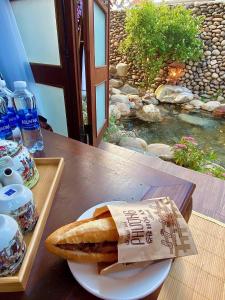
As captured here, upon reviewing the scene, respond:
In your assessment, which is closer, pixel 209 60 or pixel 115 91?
pixel 209 60

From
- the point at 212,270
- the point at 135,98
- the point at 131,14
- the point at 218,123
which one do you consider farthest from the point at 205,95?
the point at 212,270

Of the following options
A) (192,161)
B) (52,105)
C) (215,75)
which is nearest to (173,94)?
(215,75)

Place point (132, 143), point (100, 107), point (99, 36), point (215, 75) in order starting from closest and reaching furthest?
point (99, 36) < point (100, 107) < point (132, 143) < point (215, 75)

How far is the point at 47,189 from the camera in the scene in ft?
2.32

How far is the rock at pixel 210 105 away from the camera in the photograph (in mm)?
4421

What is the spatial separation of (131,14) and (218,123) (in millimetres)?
3129

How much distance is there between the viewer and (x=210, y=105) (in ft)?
14.6

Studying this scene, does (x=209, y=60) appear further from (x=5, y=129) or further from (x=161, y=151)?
(x=5, y=129)

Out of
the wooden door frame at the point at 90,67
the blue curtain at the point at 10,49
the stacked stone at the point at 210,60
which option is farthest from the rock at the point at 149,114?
the blue curtain at the point at 10,49

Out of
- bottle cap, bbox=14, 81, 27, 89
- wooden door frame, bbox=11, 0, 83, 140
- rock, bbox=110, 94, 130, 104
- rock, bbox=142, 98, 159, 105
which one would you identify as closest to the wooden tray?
bottle cap, bbox=14, 81, 27, 89

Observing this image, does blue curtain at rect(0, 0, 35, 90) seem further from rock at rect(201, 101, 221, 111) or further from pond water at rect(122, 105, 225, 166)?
rock at rect(201, 101, 221, 111)

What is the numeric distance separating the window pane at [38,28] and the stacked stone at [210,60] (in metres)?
4.17

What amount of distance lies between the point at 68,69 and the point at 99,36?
50 centimetres

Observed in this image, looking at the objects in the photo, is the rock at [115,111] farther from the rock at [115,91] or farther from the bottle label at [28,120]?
the bottle label at [28,120]
